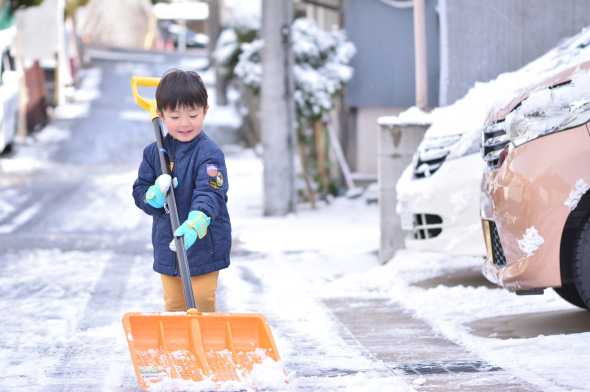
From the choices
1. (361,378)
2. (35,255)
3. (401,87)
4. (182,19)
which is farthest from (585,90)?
(182,19)

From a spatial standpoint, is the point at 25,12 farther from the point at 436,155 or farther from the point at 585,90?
the point at 585,90

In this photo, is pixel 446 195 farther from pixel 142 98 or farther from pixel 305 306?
pixel 142 98

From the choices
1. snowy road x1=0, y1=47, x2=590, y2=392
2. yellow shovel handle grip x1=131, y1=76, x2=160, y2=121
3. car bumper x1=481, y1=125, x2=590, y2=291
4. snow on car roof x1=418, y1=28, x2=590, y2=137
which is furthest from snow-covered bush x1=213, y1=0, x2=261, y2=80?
car bumper x1=481, y1=125, x2=590, y2=291

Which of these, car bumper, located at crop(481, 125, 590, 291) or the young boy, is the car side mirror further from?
car bumper, located at crop(481, 125, 590, 291)

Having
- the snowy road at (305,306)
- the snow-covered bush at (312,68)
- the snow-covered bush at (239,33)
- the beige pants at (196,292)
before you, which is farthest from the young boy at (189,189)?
the snow-covered bush at (239,33)

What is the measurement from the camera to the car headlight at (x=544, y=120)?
12.8ft

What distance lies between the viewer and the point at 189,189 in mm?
3557

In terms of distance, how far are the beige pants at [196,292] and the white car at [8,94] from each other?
12.0 metres

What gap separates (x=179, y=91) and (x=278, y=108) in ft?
22.2

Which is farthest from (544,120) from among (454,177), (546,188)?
(454,177)

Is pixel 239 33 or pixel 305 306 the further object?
pixel 239 33

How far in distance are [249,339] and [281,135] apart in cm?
689

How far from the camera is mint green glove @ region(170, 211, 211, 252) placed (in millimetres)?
3242

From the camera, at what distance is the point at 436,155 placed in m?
5.75
